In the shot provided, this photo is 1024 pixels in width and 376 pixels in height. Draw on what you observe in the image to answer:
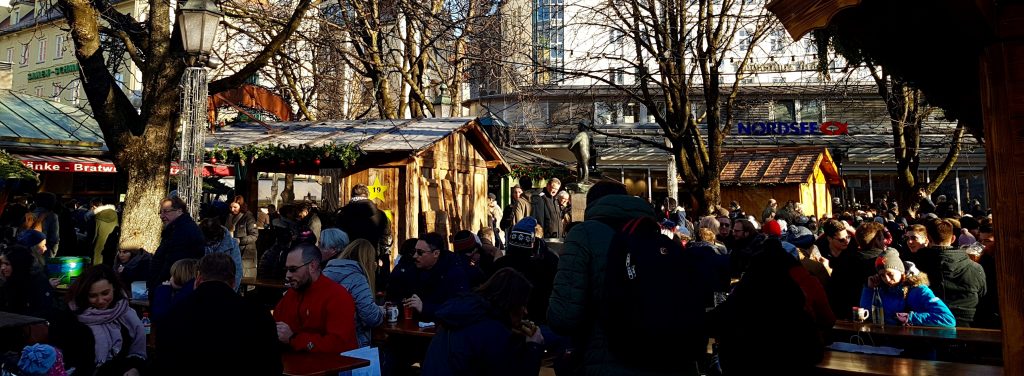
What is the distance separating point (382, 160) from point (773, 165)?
57.9 feet

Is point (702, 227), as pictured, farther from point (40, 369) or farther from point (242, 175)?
point (242, 175)

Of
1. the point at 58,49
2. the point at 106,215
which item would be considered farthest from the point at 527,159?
the point at 58,49

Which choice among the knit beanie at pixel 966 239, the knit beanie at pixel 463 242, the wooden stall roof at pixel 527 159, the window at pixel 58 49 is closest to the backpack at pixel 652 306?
the knit beanie at pixel 463 242

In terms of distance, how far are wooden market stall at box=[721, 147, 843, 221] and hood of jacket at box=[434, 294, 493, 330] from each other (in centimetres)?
2347

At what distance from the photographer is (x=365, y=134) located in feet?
47.6

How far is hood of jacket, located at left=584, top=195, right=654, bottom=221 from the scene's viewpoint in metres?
4.00

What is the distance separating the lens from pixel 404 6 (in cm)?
1373

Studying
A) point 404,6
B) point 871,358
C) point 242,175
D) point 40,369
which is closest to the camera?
point 40,369

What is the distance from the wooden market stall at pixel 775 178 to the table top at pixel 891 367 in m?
21.2

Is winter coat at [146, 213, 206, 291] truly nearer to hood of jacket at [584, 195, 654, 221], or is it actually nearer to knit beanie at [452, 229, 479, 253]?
knit beanie at [452, 229, 479, 253]

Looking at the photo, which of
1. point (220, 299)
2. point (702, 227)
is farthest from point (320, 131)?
point (220, 299)

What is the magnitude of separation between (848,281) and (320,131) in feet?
34.6

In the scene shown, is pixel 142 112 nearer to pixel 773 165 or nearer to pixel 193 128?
pixel 193 128

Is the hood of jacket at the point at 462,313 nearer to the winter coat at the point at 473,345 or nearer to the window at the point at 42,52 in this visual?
the winter coat at the point at 473,345
